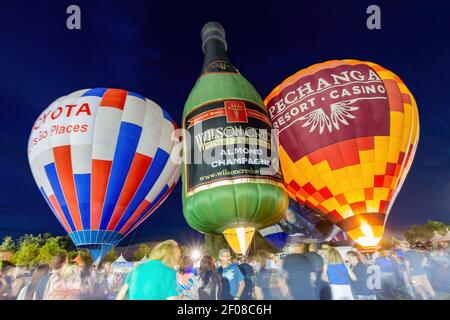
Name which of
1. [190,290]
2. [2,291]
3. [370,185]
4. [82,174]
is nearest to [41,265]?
[2,291]

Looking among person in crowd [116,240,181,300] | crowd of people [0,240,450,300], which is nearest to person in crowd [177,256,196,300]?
crowd of people [0,240,450,300]

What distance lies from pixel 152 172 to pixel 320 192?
227 inches

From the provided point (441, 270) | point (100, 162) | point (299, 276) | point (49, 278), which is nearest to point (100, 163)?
point (100, 162)

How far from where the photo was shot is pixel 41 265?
5.01 m

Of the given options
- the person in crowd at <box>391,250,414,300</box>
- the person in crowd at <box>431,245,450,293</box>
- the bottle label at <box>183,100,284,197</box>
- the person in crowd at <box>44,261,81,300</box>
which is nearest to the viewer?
the person in crowd at <box>44,261,81,300</box>

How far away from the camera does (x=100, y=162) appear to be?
10.7 meters

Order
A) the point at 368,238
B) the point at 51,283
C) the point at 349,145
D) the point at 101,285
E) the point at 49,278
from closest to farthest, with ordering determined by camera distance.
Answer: the point at 51,283 < the point at 49,278 < the point at 101,285 < the point at 368,238 < the point at 349,145

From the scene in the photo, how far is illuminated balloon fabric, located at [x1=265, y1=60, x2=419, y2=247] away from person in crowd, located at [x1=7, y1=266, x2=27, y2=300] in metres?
7.31

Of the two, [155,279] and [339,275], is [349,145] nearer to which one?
[339,275]

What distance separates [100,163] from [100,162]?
0.03 metres

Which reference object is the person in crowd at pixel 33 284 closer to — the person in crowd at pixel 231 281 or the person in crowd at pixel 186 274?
the person in crowd at pixel 186 274

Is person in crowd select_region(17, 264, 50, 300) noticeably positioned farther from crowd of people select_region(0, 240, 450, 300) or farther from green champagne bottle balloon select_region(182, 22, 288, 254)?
green champagne bottle balloon select_region(182, 22, 288, 254)

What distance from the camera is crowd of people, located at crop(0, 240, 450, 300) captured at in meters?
3.67

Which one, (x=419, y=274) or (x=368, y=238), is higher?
(x=368, y=238)
